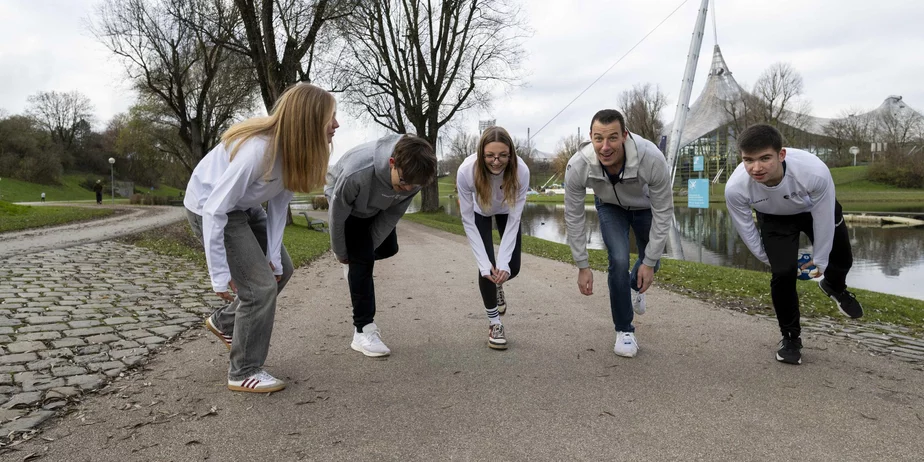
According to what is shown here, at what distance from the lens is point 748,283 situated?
8406mm

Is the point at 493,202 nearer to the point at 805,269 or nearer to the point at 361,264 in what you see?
the point at 361,264

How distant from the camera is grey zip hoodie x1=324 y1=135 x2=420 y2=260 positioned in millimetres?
3977

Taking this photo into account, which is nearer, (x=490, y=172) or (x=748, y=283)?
(x=490, y=172)

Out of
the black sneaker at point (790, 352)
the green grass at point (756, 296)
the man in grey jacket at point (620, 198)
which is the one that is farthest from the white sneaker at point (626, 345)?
the green grass at point (756, 296)

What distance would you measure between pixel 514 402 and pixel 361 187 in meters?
1.80

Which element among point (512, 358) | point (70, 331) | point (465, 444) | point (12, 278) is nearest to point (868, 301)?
point (512, 358)

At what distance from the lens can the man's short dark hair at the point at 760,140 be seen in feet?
13.0

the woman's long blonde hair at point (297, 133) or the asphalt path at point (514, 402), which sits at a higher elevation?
the woman's long blonde hair at point (297, 133)

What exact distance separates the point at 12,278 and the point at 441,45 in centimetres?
2578

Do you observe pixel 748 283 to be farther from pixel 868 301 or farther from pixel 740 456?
pixel 740 456

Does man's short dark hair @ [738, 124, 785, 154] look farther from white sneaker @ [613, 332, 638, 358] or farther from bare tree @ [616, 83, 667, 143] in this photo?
bare tree @ [616, 83, 667, 143]

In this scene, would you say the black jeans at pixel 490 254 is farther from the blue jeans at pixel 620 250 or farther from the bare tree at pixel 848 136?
the bare tree at pixel 848 136

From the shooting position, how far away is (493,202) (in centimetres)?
478

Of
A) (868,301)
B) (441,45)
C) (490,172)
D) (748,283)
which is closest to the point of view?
(490,172)
